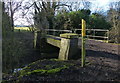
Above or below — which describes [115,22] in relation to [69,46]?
above

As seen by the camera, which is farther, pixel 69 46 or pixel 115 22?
pixel 115 22

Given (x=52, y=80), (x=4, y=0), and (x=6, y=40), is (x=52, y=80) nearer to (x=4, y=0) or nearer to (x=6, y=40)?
(x=6, y=40)

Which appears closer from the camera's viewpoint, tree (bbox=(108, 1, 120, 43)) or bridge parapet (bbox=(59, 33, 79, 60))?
bridge parapet (bbox=(59, 33, 79, 60))

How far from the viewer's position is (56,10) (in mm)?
14273

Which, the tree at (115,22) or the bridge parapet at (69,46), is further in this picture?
the tree at (115,22)

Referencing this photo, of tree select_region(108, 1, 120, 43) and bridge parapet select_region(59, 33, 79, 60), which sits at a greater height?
tree select_region(108, 1, 120, 43)

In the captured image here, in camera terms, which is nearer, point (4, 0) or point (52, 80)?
point (52, 80)

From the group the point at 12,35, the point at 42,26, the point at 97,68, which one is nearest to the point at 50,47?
the point at 42,26

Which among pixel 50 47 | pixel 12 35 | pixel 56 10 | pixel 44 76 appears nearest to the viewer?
pixel 44 76

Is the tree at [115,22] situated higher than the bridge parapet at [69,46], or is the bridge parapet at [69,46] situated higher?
the tree at [115,22]

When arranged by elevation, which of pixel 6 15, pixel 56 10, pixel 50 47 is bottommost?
pixel 50 47

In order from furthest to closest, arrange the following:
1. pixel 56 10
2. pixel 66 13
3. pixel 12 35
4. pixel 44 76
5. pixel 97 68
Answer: pixel 56 10, pixel 66 13, pixel 12 35, pixel 97 68, pixel 44 76

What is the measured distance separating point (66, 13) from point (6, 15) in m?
8.89

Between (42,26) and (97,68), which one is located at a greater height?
(42,26)
